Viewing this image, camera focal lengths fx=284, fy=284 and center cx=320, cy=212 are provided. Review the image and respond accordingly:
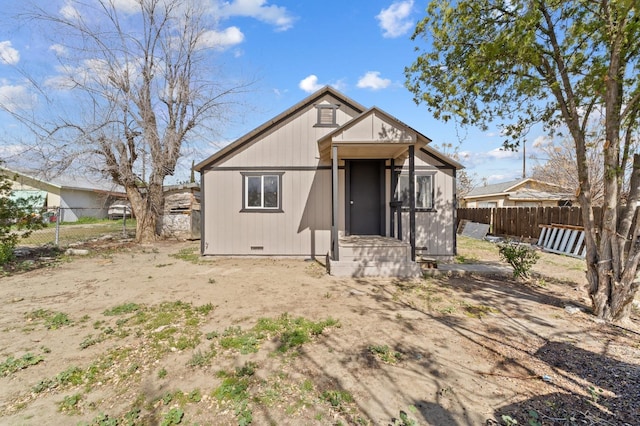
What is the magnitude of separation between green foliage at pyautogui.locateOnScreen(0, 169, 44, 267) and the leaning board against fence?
55.9 ft

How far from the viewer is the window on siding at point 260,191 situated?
9.04 metres

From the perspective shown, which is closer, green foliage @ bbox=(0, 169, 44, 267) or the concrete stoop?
the concrete stoop

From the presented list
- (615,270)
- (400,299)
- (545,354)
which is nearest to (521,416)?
(545,354)

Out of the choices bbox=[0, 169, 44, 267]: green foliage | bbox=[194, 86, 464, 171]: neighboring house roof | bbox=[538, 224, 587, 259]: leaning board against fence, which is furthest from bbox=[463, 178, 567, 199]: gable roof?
bbox=[0, 169, 44, 267]: green foliage

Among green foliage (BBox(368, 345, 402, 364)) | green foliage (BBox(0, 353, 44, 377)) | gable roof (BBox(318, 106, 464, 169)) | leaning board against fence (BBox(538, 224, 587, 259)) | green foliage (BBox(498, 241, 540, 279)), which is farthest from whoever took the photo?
leaning board against fence (BBox(538, 224, 587, 259))

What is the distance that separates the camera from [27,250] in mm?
9109

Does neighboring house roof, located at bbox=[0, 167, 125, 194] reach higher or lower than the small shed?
higher

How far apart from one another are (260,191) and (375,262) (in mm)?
4332

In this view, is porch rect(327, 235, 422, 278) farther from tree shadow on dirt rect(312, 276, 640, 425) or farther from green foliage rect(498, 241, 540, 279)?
green foliage rect(498, 241, 540, 279)

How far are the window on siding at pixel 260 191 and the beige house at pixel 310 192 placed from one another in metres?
0.03

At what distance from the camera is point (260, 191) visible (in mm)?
9070

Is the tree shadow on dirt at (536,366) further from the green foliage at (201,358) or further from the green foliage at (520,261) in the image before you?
the green foliage at (201,358)

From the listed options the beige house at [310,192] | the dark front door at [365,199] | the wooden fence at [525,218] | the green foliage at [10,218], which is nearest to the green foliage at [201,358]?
the beige house at [310,192]

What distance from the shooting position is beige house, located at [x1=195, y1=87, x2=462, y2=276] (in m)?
8.77
